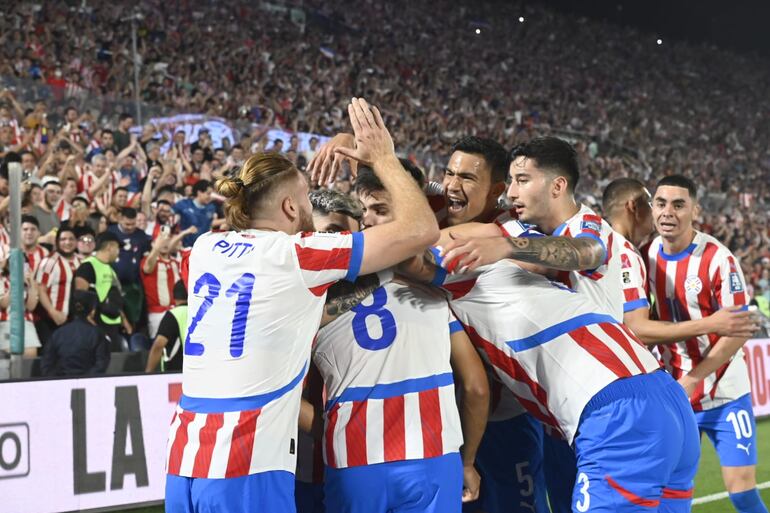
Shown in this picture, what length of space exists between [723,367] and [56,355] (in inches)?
220

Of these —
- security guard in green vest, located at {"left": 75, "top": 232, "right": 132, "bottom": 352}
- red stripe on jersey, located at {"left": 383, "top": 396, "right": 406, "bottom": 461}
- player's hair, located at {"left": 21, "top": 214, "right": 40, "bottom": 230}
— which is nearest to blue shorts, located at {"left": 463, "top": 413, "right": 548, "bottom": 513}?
red stripe on jersey, located at {"left": 383, "top": 396, "right": 406, "bottom": 461}

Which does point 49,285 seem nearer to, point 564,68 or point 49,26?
point 49,26

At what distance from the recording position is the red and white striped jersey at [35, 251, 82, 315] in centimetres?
870

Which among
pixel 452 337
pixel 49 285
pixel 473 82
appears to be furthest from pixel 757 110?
pixel 452 337

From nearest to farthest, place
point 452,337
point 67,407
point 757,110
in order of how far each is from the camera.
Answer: point 452,337, point 67,407, point 757,110

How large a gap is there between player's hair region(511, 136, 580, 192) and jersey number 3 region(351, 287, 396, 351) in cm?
93

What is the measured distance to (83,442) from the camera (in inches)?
266

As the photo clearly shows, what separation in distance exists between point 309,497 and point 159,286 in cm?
617

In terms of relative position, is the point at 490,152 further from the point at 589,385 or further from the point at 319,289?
the point at 319,289

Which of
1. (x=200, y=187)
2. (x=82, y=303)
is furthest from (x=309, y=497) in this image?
(x=200, y=187)

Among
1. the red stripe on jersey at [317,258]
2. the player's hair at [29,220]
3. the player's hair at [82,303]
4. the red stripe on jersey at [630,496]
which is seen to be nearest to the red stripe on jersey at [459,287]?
the red stripe on jersey at [317,258]

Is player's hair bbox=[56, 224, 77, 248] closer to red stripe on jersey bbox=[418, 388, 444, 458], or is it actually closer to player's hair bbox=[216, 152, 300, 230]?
player's hair bbox=[216, 152, 300, 230]

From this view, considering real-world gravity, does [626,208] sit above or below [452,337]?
above

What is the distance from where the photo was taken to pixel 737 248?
69.2 feet
